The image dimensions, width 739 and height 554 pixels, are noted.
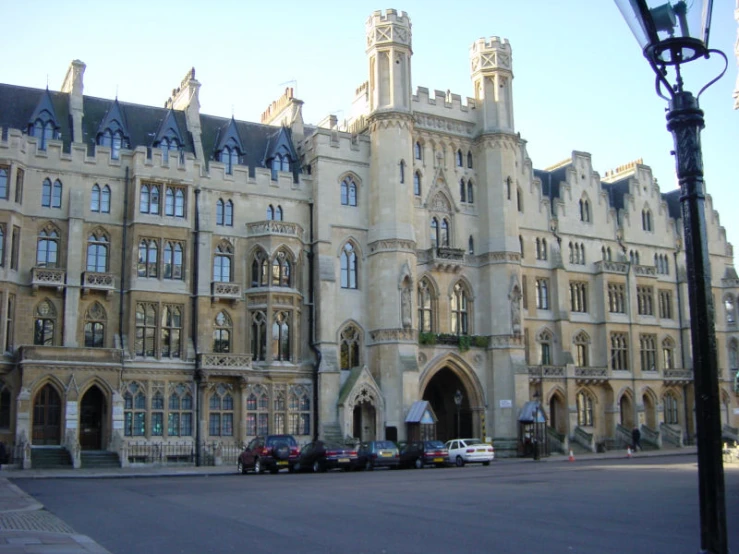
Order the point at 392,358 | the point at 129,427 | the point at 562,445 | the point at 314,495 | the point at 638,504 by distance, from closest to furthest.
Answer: the point at 638,504
the point at 314,495
the point at 129,427
the point at 392,358
the point at 562,445

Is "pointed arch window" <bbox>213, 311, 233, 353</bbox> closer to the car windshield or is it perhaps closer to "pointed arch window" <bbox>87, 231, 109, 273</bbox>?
"pointed arch window" <bbox>87, 231, 109, 273</bbox>

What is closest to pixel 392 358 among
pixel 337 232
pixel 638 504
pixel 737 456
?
pixel 337 232

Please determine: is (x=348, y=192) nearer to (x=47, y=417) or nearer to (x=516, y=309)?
(x=516, y=309)

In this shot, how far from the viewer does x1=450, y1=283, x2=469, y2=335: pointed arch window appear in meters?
48.6

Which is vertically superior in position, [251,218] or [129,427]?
[251,218]

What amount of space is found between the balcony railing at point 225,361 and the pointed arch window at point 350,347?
18.8 feet

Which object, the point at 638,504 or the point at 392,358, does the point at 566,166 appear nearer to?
the point at 392,358

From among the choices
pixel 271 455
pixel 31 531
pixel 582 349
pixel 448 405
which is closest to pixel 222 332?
pixel 271 455

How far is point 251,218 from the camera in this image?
4422 cm

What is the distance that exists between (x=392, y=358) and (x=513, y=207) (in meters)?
12.4

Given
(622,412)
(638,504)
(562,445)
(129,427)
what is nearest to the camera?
(638,504)

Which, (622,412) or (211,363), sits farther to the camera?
(622,412)

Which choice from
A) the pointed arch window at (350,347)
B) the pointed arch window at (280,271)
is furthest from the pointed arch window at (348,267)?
the pointed arch window at (280,271)

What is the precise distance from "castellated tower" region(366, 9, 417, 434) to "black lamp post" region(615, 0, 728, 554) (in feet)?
125
